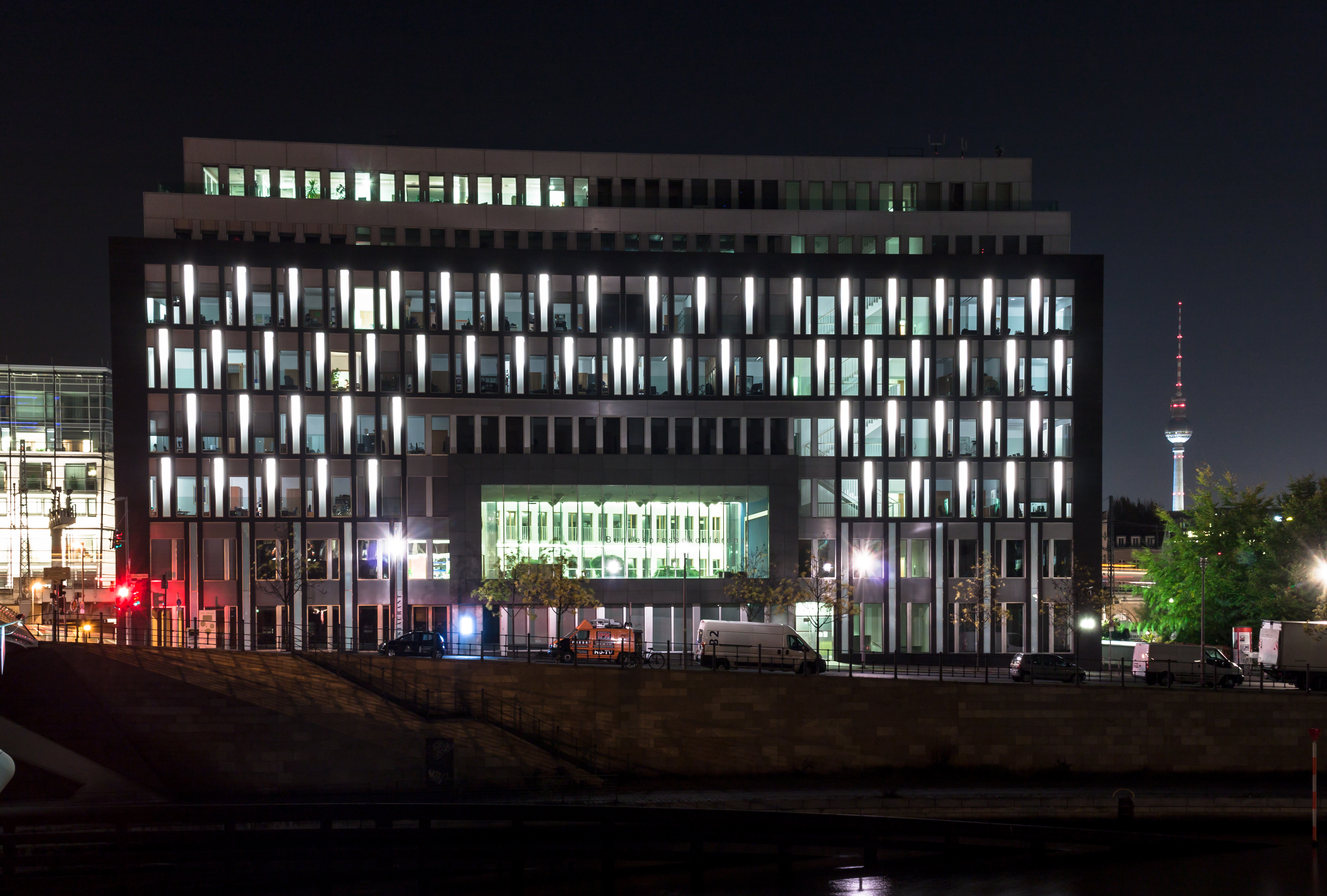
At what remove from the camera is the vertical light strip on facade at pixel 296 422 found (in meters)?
58.4

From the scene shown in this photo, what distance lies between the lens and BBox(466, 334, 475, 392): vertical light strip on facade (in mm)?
59594

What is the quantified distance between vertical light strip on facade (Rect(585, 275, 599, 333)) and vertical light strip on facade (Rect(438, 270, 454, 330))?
789 centimetres

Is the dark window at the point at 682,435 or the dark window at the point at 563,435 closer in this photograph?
the dark window at the point at 563,435

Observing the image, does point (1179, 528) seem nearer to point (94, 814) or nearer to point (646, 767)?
point (646, 767)

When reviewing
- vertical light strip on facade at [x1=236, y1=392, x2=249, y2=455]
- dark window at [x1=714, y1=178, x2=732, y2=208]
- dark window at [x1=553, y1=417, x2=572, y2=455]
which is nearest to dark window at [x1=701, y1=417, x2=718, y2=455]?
dark window at [x1=553, y1=417, x2=572, y2=455]

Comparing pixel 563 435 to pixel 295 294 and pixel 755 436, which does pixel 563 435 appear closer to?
pixel 755 436

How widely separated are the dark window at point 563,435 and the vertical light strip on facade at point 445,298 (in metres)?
8.44

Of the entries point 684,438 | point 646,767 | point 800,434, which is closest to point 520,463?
point 684,438

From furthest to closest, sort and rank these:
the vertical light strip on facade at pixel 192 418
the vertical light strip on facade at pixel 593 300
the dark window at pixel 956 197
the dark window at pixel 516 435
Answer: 1. the dark window at pixel 956 197
2. the vertical light strip on facade at pixel 593 300
3. the dark window at pixel 516 435
4. the vertical light strip on facade at pixel 192 418

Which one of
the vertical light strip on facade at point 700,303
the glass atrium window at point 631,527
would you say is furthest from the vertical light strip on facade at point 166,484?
the vertical light strip on facade at point 700,303

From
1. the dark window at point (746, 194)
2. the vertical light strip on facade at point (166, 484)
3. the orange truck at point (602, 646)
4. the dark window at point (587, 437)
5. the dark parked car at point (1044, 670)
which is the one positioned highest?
the dark window at point (746, 194)

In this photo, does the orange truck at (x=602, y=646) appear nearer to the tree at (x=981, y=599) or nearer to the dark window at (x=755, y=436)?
the dark window at (x=755, y=436)

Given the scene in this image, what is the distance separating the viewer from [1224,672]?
4162 cm

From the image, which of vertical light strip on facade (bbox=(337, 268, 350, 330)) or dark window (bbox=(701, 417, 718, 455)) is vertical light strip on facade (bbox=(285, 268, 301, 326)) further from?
dark window (bbox=(701, 417, 718, 455))
